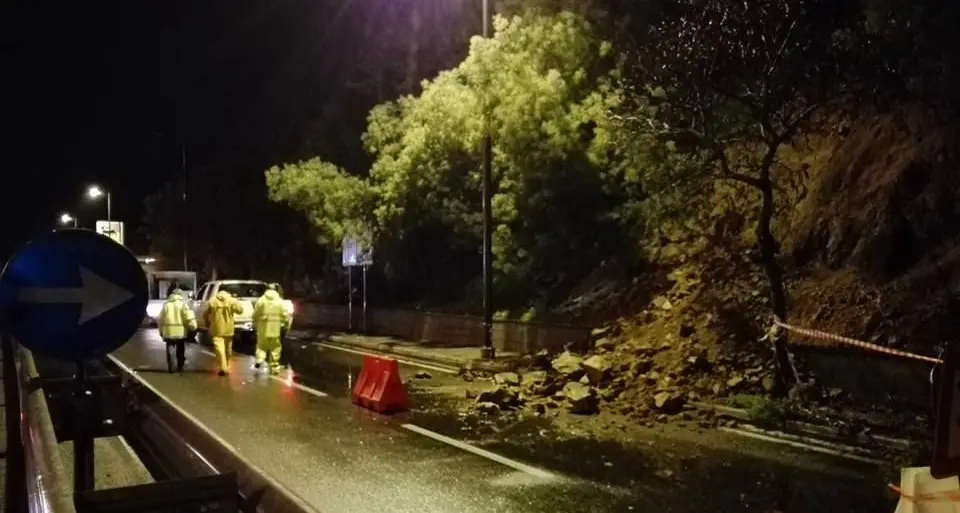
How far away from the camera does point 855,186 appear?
1576cm

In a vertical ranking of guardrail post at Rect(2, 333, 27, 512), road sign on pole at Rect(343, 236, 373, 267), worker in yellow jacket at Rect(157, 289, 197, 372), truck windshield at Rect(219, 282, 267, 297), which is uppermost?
road sign on pole at Rect(343, 236, 373, 267)

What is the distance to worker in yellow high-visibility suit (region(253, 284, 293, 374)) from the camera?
18.0m

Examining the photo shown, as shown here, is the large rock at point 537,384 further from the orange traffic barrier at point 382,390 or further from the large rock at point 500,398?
the orange traffic barrier at point 382,390

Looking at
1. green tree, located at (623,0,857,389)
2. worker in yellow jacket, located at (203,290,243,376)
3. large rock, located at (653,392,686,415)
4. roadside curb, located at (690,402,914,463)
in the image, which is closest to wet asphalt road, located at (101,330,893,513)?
roadside curb, located at (690,402,914,463)

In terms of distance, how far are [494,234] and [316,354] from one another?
5551 millimetres

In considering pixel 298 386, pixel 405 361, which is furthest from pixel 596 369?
pixel 405 361

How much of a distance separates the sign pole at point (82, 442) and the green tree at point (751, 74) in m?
9.69

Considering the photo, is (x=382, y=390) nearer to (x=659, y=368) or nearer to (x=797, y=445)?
(x=659, y=368)

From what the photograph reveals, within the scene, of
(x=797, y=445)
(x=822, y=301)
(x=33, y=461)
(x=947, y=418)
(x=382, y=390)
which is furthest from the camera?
(x=822, y=301)

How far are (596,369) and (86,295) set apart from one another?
10916 mm

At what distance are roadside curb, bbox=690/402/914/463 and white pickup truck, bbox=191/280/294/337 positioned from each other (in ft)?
49.5

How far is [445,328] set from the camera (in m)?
26.3

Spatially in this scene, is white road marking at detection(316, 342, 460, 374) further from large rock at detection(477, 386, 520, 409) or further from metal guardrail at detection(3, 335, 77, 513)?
metal guardrail at detection(3, 335, 77, 513)

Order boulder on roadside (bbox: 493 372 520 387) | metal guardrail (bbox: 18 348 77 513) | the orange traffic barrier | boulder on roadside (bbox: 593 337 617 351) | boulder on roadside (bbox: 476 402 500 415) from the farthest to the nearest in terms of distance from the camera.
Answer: boulder on roadside (bbox: 593 337 617 351)
boulder on roadside (bbox: 493 372 520 387)
the orange traffic barrier
boulder on roadside (bbox: 476 402 500 415)
metal guardrail (bbox: 18 348 77 513)
